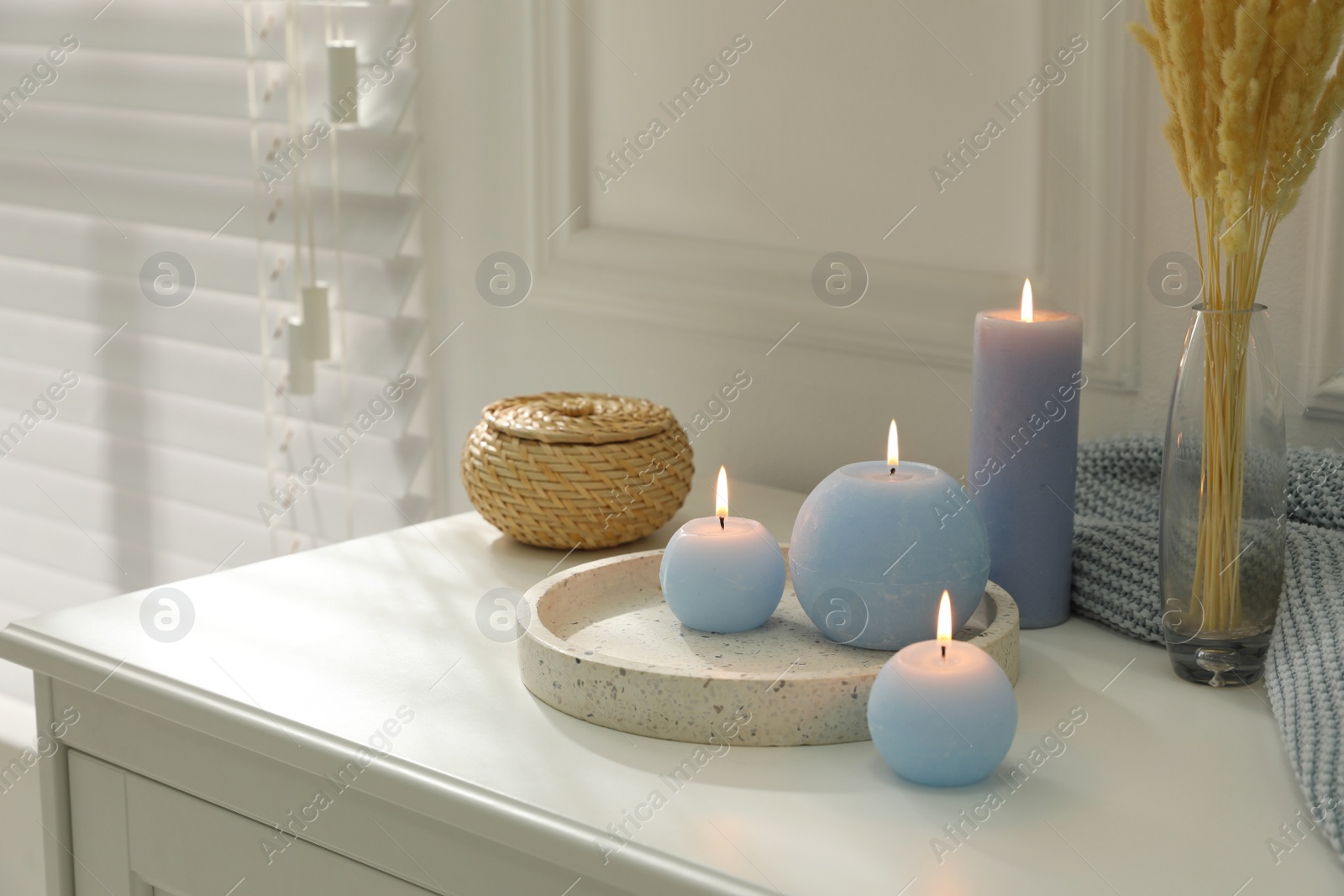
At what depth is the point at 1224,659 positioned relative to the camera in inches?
27.8

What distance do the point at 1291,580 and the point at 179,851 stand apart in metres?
0.66

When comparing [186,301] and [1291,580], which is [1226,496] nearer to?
[1291,580]

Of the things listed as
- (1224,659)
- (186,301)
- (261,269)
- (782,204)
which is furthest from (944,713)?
(186,301)

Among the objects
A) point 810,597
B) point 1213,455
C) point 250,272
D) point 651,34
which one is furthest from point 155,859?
point 250,272

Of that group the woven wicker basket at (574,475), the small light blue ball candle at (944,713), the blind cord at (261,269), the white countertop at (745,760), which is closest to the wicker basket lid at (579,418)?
the woven wicker basket at (574,475)

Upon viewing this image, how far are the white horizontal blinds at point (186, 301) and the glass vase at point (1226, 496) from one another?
35.9 inches

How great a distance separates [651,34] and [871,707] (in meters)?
0.76

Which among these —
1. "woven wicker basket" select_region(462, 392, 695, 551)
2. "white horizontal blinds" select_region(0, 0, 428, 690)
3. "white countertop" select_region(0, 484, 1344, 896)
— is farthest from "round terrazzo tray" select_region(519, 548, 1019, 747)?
"white horizontal blinds" select_region(0, 0, 428, 690)

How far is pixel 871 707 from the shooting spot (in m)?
0.60

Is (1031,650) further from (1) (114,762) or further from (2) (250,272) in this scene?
(2) (250,272)

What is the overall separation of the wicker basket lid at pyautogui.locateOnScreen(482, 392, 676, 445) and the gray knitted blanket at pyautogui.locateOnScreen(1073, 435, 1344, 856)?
1.06 feet

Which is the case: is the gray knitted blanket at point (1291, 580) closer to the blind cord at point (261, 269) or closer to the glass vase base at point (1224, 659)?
the glass vase base at point (1224, 659)

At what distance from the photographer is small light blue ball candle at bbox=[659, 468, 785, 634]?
727 mm

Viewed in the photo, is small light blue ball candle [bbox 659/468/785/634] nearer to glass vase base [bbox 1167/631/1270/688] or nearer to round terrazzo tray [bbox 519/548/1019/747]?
round terrazzo tray [bbox 519/548/1019/747]
